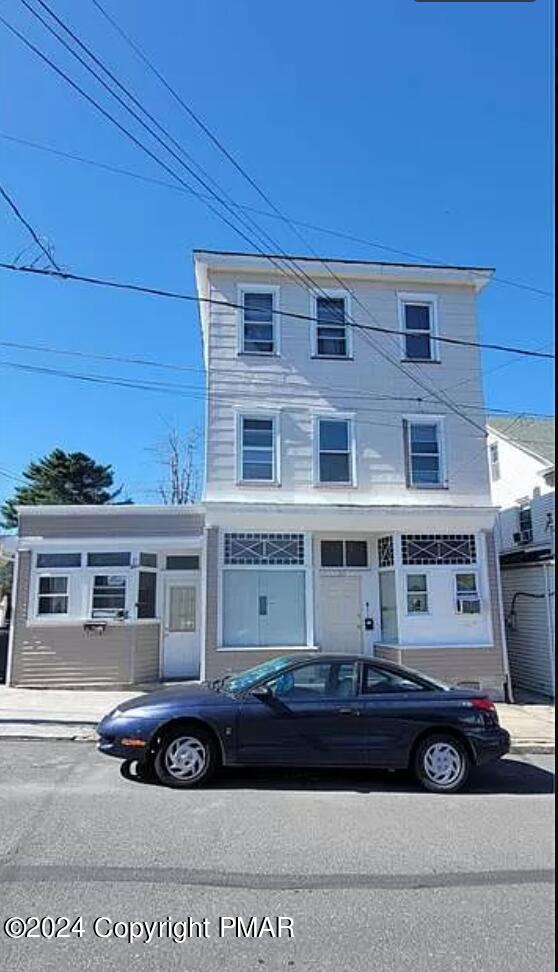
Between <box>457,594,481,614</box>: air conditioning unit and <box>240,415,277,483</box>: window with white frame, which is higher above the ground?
<box>240,415,277,483</box>: window with white frame

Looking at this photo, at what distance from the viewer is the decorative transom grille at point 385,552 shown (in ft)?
44.5

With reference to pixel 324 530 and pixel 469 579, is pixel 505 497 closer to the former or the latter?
pixel 469 579

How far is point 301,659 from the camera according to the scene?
23.8 ft

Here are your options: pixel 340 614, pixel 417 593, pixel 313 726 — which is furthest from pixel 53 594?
pixel 313 726

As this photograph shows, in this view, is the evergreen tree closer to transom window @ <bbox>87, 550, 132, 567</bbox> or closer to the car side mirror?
transom window @ <bbox>87, 550, 132, 567</bbox>

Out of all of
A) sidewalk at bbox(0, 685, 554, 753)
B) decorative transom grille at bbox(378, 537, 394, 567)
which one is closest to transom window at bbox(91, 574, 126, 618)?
sidewalk at bbox(0, 685, 554, 753)

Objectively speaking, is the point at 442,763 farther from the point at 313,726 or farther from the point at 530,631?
the point at 530,631

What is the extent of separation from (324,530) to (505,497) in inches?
345

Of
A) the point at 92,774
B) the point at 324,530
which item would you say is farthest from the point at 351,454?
the point at 92,774

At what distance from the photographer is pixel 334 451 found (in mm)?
13758

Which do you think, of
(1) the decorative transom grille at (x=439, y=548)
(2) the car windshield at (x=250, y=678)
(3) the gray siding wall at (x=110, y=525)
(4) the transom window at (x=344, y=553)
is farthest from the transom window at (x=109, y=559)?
(2) the car windshield at (x=250, y=678)

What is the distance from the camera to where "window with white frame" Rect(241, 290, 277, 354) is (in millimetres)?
13984

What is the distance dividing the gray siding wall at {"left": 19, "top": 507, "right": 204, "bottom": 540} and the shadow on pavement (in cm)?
655

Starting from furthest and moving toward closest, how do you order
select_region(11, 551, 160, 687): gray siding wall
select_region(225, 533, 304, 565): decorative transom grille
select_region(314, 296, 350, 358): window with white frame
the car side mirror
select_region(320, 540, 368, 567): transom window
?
1. select_region(314, 296, 350, 358): window with white frame
2. select_region(320, 540, 368, 567): transom window
3. select_region(225, 533, 304, 565): decorative transom grille
4. select_region(11, 551, 160, 687): gray siding wall
5. the car side mirror
